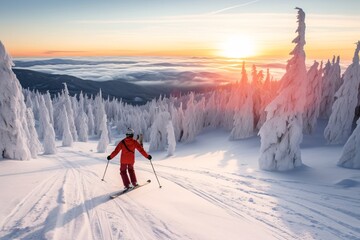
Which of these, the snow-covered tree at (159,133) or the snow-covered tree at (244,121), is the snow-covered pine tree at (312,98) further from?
the snow-covered tree at (159,133)

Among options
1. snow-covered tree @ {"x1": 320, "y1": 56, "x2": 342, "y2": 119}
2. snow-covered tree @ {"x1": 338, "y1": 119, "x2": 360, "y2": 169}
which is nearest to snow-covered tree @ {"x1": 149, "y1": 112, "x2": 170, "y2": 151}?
snow-covered tree @ {"x1": 320, "y1": 56, "x2": 342, "y2": 119}

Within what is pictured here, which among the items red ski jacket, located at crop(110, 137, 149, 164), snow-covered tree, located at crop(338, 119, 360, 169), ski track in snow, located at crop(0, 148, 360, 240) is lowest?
snow-covered tree, located at crop(338, 119, 360, 169)

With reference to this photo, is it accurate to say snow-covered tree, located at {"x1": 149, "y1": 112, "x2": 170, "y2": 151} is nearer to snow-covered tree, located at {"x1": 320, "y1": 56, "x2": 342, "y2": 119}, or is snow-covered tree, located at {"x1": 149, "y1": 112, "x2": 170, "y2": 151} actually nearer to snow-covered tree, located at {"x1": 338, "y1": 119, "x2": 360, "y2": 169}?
snow-covered tree, located at {"x1": 320, "y1": 56, "x2": 342, "y2": 119}

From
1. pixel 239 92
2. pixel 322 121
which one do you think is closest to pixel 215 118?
pixel 239 92

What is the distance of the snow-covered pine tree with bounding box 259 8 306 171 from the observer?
21.9 meters

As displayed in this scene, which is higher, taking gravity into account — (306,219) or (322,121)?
(306,219)

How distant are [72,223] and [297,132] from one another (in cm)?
1867

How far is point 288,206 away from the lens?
9.79 meters

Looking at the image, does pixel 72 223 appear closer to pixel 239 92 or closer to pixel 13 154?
pixel 13 154

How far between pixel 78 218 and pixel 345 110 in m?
34.4

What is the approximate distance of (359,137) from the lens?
64.5ft

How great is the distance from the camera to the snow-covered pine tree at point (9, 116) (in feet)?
68.6

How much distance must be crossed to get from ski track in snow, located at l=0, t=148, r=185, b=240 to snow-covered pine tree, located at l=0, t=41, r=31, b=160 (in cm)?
1241

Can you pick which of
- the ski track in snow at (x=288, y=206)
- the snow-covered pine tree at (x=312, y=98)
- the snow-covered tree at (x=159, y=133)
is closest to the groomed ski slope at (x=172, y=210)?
the ski track in snow at (x=288, y=206)
